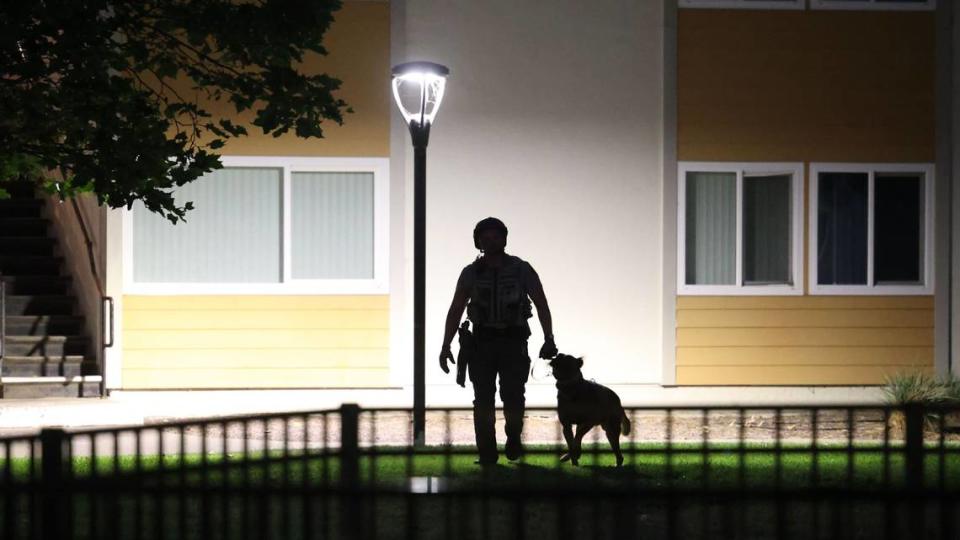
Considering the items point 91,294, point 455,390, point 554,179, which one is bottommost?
point 455,390

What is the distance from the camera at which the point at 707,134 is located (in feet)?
55.5

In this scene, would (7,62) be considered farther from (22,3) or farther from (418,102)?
(418,102)

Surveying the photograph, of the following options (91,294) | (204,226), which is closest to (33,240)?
(91,294)

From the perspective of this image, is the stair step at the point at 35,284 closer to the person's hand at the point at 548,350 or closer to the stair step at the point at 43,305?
the stair step at the point at 43,305

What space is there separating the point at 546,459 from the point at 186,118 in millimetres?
7788

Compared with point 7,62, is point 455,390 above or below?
below

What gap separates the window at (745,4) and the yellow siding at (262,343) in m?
5.26

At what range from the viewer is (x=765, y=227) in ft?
56.4

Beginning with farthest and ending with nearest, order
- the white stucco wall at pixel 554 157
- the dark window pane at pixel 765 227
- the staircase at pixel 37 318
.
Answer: the dark window pane at pixel 765 227 → the white stucco wall at pixel 554 157 → the staircase at pixel 37 318

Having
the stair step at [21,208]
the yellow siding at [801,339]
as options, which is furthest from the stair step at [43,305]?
the yellow siding at [801,339]

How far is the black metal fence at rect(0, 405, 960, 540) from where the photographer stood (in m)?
4.09

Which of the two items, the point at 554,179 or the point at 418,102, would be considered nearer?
the point at 418,102

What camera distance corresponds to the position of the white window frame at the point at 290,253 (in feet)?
54.6

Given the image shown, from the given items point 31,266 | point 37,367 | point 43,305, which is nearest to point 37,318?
point 43,305
